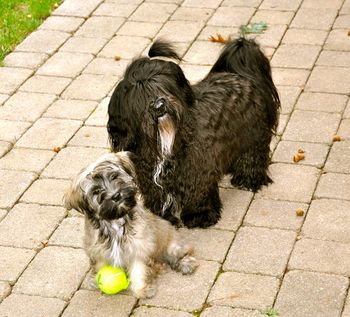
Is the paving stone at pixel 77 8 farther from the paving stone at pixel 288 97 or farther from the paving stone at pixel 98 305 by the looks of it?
the paving stone at pixel 98 305

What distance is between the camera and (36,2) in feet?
31.8

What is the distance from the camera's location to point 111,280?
545 cm

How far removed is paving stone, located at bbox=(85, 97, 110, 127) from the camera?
7.50 m

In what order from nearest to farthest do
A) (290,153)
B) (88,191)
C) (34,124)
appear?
(88,191) < (290,153) < (34,124)

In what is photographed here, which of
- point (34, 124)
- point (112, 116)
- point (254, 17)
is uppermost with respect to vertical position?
point (112, 116)

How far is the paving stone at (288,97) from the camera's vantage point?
7.50m

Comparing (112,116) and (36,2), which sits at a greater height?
(112,116)

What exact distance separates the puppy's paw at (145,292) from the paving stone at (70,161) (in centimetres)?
157

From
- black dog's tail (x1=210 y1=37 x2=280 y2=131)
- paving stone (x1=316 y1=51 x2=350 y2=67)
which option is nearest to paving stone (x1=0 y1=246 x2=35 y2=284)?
black dog's tail (x1=210 y1=37 x2=280 y2=131)

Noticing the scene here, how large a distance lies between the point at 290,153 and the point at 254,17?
2.58m

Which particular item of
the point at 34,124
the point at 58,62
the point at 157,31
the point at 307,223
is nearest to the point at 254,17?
the point at 157,31

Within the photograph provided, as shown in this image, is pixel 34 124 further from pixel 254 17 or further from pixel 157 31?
pixel 254 17

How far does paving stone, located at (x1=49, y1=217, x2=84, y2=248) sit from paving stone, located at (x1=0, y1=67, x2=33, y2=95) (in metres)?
2.23

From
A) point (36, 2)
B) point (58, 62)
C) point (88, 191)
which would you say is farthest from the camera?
point (36, 2)
